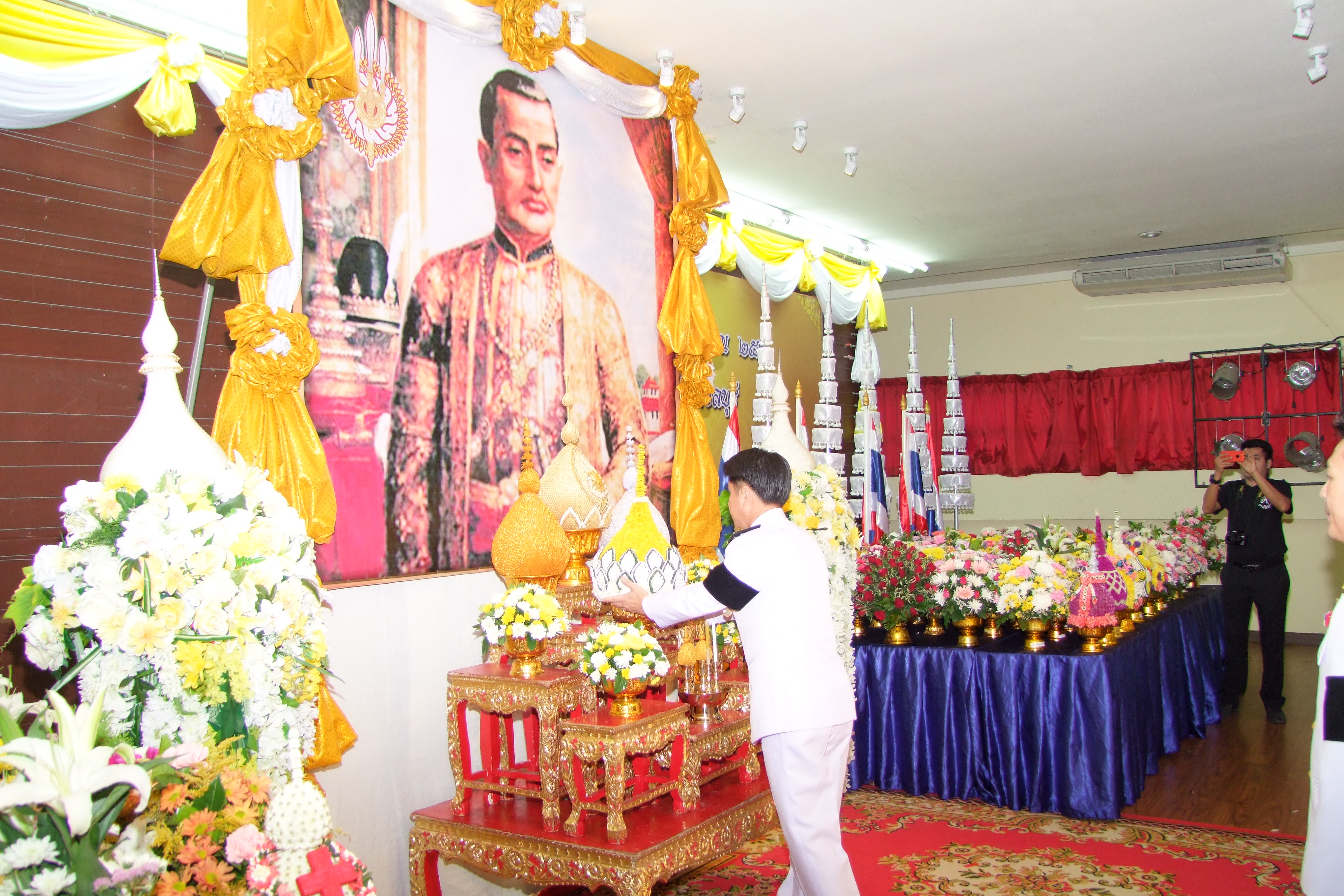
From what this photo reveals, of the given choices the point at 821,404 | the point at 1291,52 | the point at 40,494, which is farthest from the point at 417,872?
the point at 1291,52

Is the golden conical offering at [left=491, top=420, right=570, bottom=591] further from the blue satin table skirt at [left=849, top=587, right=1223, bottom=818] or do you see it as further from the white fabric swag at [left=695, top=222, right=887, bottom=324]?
the white fabric swag at [left=695, top=222, right=887, bottom=324]

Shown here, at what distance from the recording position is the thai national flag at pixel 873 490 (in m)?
7.18

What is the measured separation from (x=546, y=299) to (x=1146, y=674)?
3.72 meters

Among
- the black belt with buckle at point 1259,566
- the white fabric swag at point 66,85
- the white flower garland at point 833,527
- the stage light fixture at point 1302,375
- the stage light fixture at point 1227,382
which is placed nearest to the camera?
the white fabric swag at point 66,85

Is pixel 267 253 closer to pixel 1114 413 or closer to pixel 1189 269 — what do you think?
pixel 1189 269

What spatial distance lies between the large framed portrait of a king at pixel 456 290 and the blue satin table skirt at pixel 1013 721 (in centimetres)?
188

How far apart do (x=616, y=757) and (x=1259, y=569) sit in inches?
210

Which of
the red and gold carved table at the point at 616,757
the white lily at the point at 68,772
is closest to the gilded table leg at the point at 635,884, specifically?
the red and gold carved table at the point at 616,757

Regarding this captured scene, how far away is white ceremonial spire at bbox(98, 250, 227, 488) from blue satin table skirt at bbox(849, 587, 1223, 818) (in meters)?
3.72

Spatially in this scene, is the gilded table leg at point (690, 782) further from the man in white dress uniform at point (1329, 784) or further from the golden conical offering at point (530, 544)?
the man in white dress uniform at point (1329, 784)

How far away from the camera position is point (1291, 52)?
5.20 m

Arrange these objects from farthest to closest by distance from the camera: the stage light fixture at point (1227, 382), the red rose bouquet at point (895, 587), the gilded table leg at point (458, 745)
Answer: the stage light fixture at point (1227, 382) → the red rose bouquet at point (895, 587) → the gilded table leg at point (458, 745)

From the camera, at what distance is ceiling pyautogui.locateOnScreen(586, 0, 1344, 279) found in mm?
4770

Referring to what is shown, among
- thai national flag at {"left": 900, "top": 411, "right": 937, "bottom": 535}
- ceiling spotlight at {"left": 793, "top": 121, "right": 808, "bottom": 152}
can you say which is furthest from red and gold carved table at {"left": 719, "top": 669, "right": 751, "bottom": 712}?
thai national flag at {"left": 900, "top": 411, "right": 937, "bottom": 535}
